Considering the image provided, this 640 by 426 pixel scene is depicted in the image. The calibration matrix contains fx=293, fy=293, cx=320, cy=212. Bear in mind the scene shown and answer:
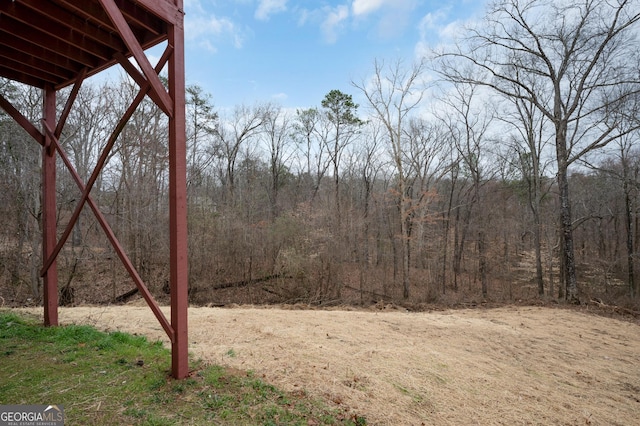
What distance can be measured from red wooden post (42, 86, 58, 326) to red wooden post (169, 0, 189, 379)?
235 centimetres

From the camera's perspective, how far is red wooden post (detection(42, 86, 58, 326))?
12.0 feet

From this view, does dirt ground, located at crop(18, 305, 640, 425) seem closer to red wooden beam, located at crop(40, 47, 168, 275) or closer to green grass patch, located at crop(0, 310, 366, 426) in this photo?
green grass patch, located at crop(0, 310, 366, 426)

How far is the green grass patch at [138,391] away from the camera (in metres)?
2.00

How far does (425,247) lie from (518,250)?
552 centimetres

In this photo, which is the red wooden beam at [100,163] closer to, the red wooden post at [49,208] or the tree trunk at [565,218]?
the red wooden post at [49,208]

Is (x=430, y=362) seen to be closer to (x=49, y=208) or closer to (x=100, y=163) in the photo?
(x=100, y=163)

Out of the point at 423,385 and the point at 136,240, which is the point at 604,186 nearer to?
the point at 423,385

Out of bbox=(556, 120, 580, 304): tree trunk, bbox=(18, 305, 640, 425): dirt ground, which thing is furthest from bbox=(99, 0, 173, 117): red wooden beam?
bbox=(556, 120, 580, 304): tree trunk

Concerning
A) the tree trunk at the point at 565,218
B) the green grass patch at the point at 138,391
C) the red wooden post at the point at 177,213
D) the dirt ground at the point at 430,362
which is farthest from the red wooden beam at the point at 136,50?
the tree trunk at the point at 565,218

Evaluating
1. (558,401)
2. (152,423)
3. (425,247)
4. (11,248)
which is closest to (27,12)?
(152,423)

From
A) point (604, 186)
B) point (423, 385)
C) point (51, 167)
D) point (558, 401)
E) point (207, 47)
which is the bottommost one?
point (558, 401)

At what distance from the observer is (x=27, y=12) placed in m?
2.54

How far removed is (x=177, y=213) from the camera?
2.44m

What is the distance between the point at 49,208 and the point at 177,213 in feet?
8.16
